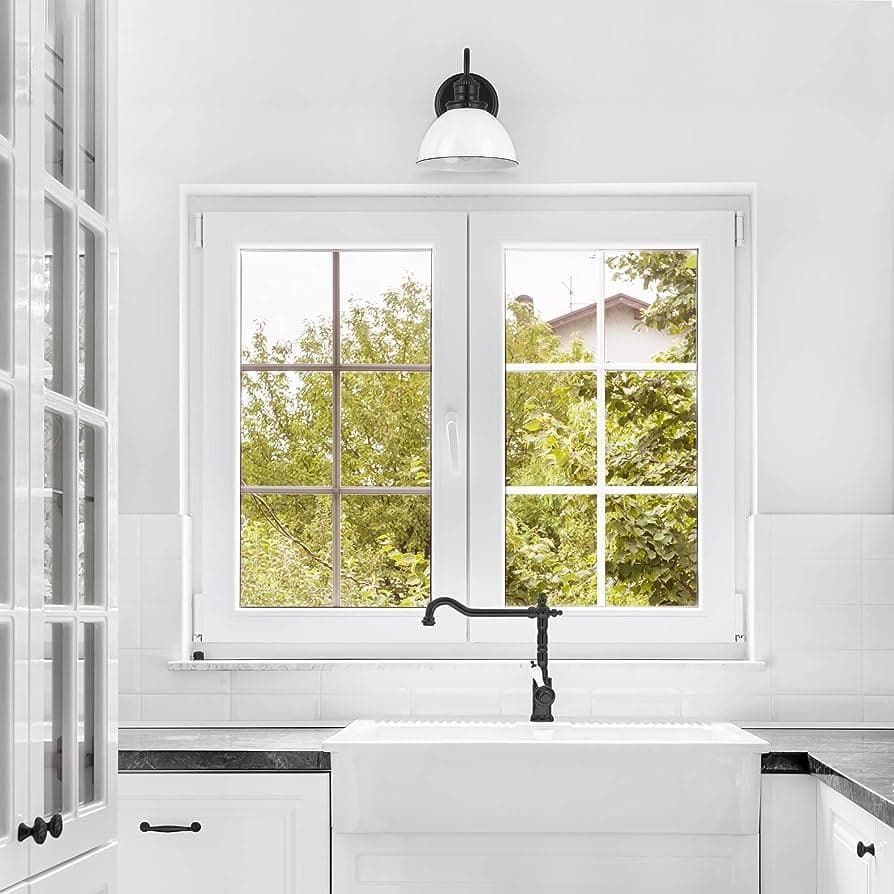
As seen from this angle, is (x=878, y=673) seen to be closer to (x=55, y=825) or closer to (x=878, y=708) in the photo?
(x=878, y=708)

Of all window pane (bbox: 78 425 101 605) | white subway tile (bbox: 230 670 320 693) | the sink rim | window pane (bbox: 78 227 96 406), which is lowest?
the sink rim

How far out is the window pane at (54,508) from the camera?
6.16 feet

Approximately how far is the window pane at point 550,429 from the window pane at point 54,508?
1.52m

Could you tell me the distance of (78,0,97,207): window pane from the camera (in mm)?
2043

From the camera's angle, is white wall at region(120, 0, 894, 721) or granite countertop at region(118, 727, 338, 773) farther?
white wall at region(120, 0, 894, 721)

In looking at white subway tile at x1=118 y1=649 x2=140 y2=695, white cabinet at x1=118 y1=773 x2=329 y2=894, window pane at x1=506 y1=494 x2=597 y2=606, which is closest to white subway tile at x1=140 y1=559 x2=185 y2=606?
white subway tile at x1=118 y1=649 x2=140 y2=695

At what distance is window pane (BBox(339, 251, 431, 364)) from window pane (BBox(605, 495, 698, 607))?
67 centimetres

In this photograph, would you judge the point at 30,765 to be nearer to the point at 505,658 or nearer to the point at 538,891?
the point at 538,891

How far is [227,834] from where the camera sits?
2.60 m

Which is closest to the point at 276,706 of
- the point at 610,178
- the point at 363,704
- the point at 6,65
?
the point at 363,704

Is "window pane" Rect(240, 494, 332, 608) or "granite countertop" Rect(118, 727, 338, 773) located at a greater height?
"window pane" Rect(240, 494, 332, 608)

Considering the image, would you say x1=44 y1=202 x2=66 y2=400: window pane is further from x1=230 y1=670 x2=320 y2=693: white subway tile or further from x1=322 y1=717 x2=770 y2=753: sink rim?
x1=230 y1=670 x2=320 y2=693: white subway tile

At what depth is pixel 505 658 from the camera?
319 cm

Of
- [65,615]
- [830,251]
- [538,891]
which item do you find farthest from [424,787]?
[830,251]
